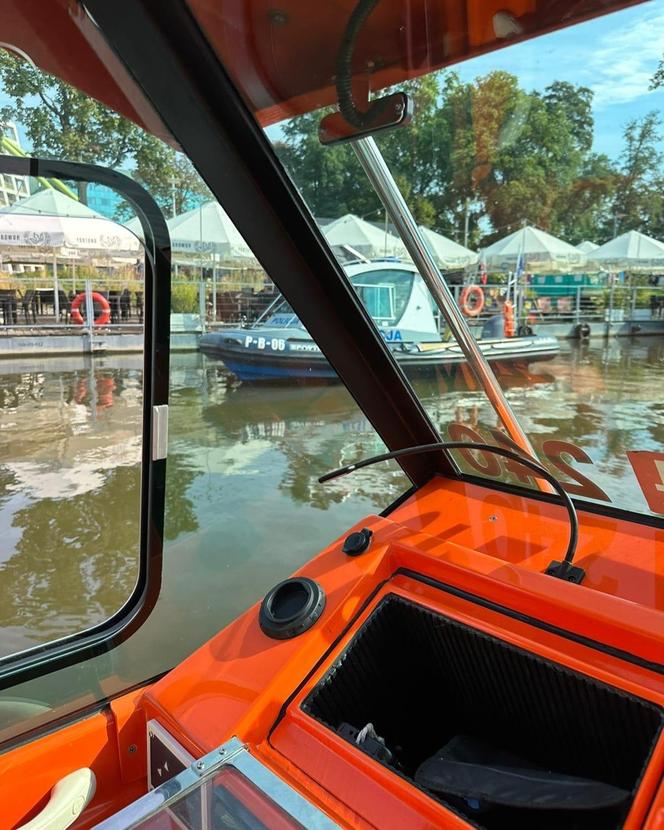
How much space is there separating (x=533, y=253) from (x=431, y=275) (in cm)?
28

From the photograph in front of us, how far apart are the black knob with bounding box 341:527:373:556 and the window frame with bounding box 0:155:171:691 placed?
64 cm

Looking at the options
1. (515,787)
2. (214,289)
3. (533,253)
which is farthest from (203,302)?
(515,787)

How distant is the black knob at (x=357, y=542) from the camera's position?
128 cm

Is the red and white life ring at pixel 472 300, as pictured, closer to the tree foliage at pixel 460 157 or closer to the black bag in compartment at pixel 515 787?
the tree foliage at pixel 460 157

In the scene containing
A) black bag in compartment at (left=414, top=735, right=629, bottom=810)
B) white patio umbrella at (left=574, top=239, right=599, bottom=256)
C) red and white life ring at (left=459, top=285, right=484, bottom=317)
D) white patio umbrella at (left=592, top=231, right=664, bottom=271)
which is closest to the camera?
black bag in compartment at (left=414, top=735, right=629, bottom=810)

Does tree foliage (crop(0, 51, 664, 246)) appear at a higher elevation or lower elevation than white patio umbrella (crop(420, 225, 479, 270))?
higher

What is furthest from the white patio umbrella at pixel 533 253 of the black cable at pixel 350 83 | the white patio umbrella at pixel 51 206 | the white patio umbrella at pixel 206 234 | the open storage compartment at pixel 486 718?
the white patio umbrella at pixel 51 206

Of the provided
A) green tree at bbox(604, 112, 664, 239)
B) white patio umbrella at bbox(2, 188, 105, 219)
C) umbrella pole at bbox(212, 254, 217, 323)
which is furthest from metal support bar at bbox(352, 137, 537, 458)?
white patio umbrella at bbox(2, 188, 105, 219)

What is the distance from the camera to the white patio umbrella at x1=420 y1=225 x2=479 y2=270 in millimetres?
1543

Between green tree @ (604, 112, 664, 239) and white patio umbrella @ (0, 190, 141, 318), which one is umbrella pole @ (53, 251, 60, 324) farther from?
green tree @ (604, 112, 664, 239)

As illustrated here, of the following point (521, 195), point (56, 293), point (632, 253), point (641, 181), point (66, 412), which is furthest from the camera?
point (66, 412)

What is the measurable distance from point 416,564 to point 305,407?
3.31 metres

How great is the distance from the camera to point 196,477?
5359 millimetres

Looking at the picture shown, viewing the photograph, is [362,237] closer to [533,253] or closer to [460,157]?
[460,157]
